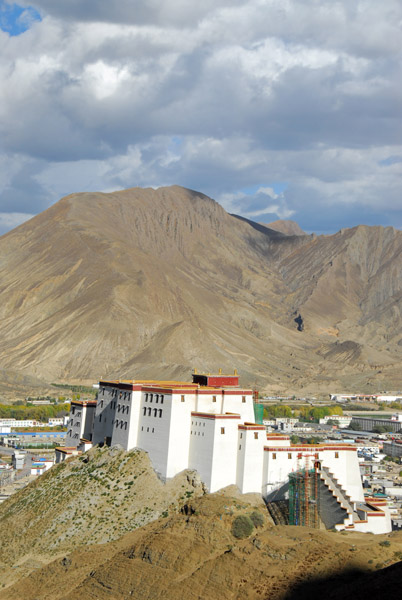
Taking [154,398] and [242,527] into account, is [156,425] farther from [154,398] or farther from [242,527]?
[242,527]

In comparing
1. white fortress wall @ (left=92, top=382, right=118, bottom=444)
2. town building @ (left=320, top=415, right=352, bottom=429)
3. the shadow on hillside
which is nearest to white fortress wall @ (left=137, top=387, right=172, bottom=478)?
white fortress wall @ (left=92, top=382, right=118, bottom=444)

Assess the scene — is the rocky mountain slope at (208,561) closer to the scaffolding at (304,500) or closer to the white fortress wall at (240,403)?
the scaffolding at (304,500)

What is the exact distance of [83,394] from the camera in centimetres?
18312

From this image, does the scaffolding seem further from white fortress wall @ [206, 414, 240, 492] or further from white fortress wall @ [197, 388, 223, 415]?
white fortress wall @ [197, 388, 223, 415]

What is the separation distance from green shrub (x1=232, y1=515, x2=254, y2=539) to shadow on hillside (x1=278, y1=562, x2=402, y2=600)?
36.5 feet

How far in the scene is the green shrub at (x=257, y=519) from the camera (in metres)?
49.2

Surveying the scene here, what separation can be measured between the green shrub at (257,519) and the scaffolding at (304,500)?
243 centimetres

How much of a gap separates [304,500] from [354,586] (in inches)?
784

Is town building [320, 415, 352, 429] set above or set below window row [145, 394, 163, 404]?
above

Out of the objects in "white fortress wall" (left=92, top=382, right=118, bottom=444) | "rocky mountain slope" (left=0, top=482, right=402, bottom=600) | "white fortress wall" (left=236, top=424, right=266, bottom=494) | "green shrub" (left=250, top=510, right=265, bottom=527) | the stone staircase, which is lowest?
"rocky mountain slope" (left=0, top=482, right=402, bottom=600)

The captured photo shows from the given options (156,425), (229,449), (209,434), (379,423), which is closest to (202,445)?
(209,434)

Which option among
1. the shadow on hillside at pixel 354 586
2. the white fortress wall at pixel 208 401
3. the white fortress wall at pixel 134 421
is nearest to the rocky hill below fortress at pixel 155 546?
the shadow on hillside at pixel 354 586

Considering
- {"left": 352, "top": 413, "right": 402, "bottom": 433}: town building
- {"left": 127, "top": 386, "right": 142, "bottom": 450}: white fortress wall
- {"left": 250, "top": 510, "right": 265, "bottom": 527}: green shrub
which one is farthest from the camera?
{"left": 352, "top": 413, "right": 402, "bottom": 433}: town building

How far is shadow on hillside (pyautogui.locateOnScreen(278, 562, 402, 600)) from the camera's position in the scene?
30375 mm
